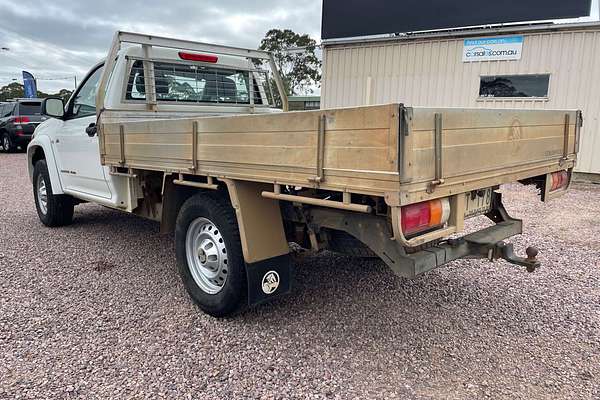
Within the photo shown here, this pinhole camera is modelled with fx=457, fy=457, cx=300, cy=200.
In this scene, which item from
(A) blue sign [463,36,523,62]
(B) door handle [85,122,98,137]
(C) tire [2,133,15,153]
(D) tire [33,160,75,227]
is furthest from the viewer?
(C) tire [2,133,15,153]

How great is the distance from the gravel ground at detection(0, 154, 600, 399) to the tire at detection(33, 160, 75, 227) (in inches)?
36.6

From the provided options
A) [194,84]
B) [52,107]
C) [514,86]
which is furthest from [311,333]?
[514,86]

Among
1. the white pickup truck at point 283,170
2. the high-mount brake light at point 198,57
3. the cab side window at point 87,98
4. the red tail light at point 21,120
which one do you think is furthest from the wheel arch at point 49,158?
the red tail light at point 21,120

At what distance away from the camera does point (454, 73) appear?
11.1m

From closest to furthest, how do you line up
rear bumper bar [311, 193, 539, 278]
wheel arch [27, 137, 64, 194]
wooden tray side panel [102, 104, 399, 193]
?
wooden tray side panel [102, 104, 399, 193]
rear bumper bar [311, 193, 539, 278]
wheel arch [27, 137, 64, 194]

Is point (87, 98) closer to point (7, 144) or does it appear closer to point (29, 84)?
point (7, 144)

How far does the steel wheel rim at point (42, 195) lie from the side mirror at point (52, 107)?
1.17m

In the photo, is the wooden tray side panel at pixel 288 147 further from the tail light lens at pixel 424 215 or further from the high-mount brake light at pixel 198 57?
the high-mount brake light at pixel 198 57

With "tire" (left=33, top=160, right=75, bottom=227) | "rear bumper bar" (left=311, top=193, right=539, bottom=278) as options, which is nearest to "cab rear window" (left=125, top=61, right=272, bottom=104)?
"tire" (left=33, top=160, right=75, bottom=227)

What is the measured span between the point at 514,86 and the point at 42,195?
9.89 metres

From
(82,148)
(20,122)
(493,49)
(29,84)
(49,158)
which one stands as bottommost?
(49,158)

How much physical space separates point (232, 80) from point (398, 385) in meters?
3.99

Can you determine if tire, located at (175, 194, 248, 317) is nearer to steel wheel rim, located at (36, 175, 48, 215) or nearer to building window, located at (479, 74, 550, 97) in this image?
steel wheel rim, located at (36, 175, 48, 215)

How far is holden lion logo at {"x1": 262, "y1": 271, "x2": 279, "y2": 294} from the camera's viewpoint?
3094mm
